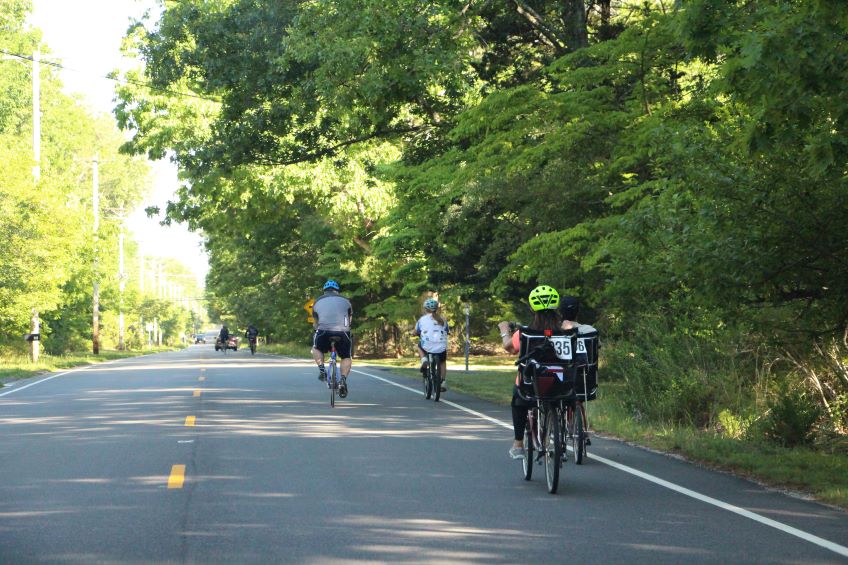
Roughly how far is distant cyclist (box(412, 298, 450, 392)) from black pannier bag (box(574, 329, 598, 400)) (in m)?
9.24

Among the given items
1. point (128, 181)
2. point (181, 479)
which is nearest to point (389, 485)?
point (181, 479)

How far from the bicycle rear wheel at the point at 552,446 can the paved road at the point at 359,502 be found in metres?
0.19

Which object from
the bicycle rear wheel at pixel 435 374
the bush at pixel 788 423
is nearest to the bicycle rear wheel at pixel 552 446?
the bush at pixel 788 423

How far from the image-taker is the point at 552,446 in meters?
10.6

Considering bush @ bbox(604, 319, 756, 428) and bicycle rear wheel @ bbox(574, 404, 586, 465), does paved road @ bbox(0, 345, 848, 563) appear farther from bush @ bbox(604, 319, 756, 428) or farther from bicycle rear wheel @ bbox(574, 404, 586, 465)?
bush @ bbox(604, 319, 756, 428)

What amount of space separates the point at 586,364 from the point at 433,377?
10136 mm

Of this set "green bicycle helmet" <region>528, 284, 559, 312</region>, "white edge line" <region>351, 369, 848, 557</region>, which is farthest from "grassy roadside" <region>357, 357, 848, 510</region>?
"green bicycle helmet" <region>528, 284, 559, 312</region>

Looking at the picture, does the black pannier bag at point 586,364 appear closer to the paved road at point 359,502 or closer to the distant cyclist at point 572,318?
the distant cyclist at point 572,318

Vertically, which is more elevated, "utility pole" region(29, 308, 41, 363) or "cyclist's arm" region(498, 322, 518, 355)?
"utility pole" region(29, 308, 41, 363)

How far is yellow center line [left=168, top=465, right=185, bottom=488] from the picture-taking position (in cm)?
1072

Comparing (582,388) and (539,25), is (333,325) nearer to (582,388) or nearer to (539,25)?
(539,25)

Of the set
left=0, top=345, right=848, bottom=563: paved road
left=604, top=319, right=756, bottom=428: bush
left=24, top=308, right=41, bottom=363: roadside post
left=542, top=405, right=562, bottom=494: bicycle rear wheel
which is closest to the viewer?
left=0, top=345, right=848, bottom=563: paved road

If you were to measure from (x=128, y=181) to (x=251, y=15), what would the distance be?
78.7 meters

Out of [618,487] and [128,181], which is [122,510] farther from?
[128,181]
